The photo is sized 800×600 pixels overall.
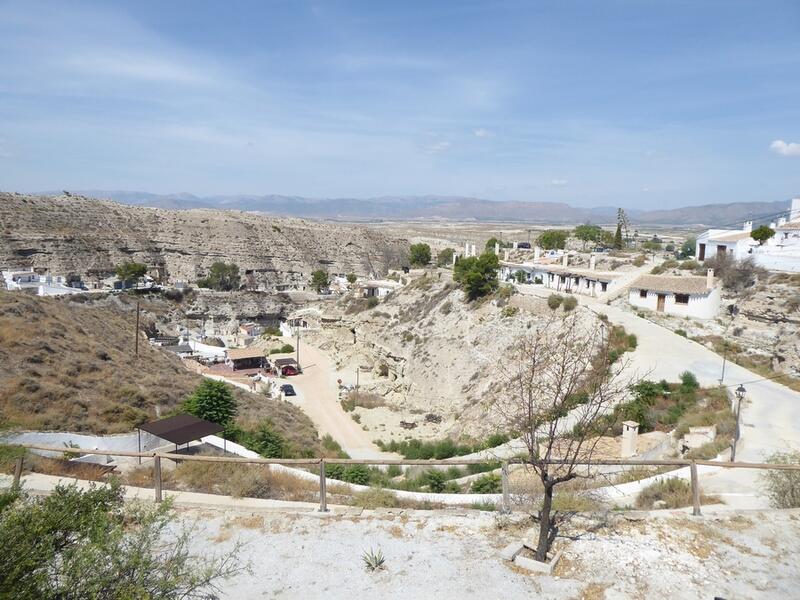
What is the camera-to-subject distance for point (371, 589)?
6594mm

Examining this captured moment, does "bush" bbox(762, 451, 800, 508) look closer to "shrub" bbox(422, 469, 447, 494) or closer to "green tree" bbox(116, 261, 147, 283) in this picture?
"shrub" bbox(422, 469, 447, 494)

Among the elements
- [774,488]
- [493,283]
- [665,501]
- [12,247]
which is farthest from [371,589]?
[12,247]

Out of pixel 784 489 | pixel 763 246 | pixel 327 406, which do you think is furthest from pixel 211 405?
pixel 763 246

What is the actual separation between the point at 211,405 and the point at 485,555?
13517mm

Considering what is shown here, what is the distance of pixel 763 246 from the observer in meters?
33.3

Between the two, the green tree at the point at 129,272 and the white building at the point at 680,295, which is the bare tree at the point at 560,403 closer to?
the white building at the point at 680,295

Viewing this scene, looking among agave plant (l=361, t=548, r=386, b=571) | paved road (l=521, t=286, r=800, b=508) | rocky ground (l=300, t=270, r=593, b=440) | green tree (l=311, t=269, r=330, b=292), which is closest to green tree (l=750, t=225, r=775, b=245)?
paved road (l=521, t=286, r=800, b=508)

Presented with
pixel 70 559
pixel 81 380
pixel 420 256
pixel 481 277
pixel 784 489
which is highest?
pixel 70 559

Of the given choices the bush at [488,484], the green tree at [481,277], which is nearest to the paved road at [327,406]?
the green tree at [481,277]

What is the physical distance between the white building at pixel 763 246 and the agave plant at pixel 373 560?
33.0 metres

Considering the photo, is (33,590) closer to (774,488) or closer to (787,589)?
(787,589)

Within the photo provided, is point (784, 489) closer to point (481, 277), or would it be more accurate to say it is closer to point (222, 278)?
point (481, 277)

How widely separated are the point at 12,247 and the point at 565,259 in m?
60.9

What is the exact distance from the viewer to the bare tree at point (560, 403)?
7.09 meters
